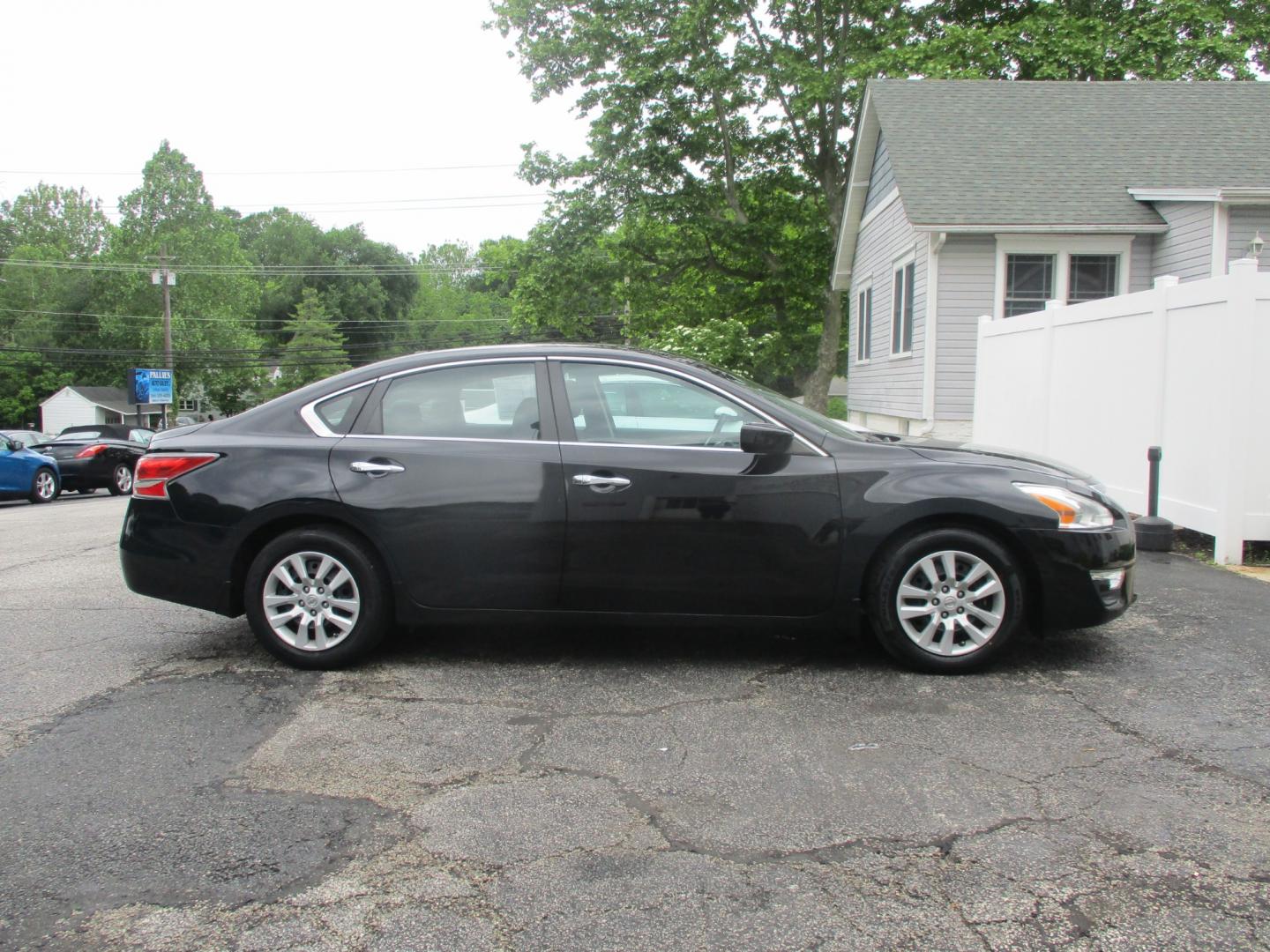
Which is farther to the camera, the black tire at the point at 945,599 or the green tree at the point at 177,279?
the green tree at the point at 177,279

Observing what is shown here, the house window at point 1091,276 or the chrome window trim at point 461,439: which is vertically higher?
the house window at point 1091,276

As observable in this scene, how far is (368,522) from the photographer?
4.97 meters

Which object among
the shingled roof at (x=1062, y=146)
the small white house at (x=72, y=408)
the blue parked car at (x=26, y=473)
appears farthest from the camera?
the small white house at (x=72, y=408)

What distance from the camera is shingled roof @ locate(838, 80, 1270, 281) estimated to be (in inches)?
587

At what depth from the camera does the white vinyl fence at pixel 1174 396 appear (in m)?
7.27

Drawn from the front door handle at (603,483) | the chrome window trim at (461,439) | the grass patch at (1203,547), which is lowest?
the grass patch at (1203,547)

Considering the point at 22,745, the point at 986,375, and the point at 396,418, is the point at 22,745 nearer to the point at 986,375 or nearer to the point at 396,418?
the point at 396,418

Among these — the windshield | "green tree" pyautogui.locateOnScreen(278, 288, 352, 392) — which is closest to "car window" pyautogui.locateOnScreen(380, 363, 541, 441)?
the windshield

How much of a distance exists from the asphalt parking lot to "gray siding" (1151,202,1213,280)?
10.1m

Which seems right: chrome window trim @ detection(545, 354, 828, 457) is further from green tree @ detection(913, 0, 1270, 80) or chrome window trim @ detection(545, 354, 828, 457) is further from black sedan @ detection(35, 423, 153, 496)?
green tree @ detection(913, 0, 1270, 80)

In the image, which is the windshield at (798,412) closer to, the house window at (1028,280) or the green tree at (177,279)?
the house window at (1028,280)

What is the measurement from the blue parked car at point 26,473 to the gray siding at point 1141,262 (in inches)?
750

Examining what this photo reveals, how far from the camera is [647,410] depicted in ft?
16.6

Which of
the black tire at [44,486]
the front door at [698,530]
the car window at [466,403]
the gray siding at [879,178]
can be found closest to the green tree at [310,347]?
the black tire at [44,486]
